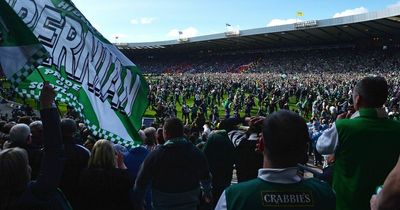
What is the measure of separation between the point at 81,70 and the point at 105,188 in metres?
1.39

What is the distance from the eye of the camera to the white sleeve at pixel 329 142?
9.87 feet

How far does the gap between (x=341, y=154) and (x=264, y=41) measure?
208 ft

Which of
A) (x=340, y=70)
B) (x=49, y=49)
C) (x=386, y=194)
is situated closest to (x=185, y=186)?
(x=49, y=49)

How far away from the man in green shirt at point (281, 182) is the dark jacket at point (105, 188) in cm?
176

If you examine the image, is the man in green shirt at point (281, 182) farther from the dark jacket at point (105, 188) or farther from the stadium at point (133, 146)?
the dark jacket at point (105, 188)

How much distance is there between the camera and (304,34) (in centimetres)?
5716

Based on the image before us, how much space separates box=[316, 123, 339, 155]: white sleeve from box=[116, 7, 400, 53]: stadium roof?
41.7 m

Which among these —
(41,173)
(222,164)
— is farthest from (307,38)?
(41,173)

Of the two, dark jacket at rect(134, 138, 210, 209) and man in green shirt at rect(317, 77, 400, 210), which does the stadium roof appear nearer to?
dark jacket at rect(134, 138, 210, 209)

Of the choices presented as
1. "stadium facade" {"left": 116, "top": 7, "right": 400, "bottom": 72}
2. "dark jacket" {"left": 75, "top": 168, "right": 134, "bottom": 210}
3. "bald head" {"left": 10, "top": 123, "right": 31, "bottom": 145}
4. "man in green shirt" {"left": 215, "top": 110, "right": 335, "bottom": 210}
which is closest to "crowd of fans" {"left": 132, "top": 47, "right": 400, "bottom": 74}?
"stadium facade" {"left": 116, "top": 7, "right": 400, "bottom": 72}

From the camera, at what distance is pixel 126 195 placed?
3.73 m

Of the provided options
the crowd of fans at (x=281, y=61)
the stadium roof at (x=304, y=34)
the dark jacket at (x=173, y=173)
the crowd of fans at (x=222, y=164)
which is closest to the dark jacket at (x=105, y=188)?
the crowd of fans at (x=222, y=164)

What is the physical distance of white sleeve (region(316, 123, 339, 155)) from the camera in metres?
3.01

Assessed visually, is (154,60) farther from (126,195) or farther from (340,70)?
(126,195)
